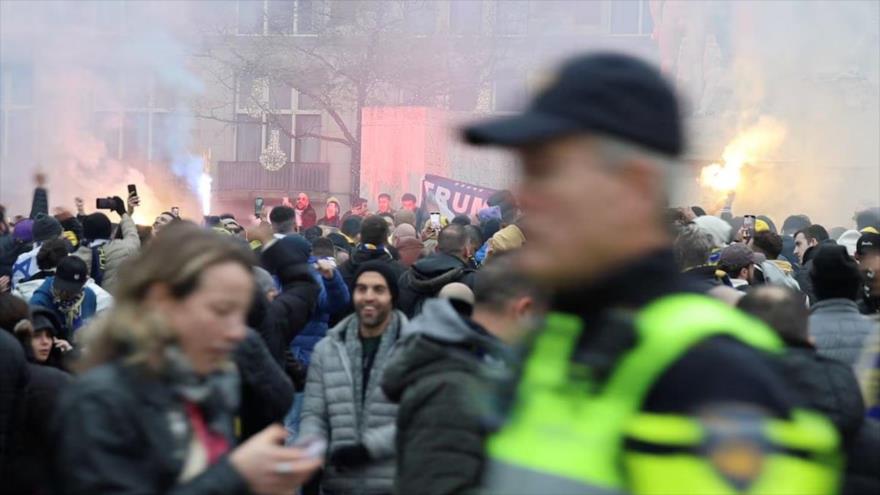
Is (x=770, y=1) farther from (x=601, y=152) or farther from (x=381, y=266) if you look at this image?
(x=601, y=152)

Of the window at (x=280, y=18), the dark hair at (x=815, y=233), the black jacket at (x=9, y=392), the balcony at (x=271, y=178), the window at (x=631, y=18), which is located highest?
the window at (x=631, y=18)

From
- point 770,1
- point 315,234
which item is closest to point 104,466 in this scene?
point 315,234

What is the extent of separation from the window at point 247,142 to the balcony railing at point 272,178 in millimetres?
853

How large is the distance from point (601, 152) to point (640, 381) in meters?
0.26

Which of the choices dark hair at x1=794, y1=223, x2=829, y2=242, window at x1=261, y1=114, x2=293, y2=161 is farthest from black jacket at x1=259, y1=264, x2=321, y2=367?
window at x1=261, y1=114, x2=293, y2=161

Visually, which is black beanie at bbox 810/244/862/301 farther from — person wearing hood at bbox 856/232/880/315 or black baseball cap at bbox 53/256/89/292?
black baseball cap at bbox 53/256/89/292

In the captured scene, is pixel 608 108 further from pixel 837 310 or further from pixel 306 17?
pixel 306 17

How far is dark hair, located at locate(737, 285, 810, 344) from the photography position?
395 cm

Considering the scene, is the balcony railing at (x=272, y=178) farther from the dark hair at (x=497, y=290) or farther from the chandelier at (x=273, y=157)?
the dark hair at (x=497, y=290)

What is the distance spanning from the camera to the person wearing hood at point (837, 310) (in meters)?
5.10

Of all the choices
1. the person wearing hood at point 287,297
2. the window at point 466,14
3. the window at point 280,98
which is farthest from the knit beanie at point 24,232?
the window at point 280,98

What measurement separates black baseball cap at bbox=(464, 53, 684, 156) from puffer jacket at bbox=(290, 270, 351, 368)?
5.09 m

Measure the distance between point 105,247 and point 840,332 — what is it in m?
5.69

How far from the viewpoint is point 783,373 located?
1.66 meters
